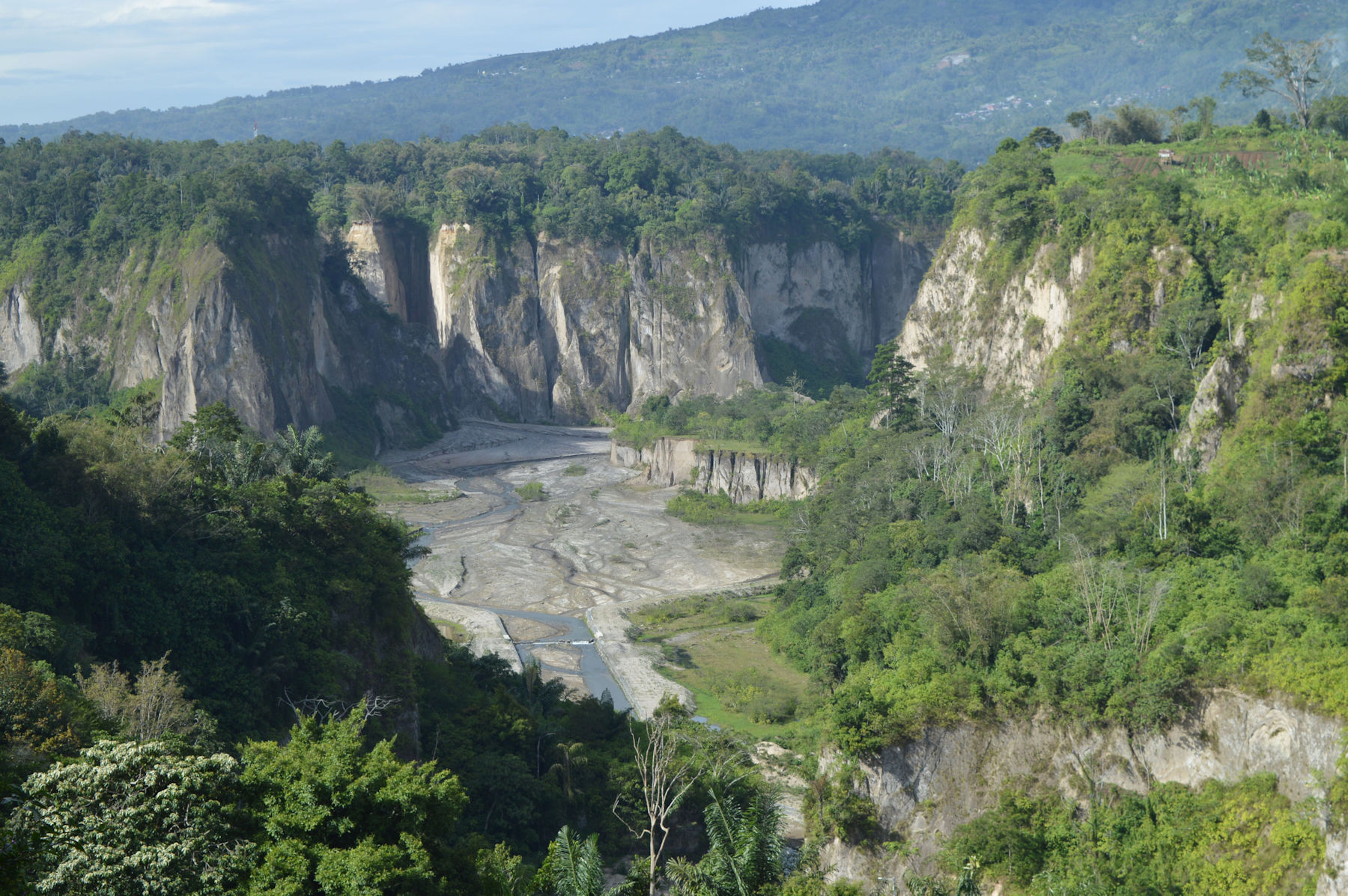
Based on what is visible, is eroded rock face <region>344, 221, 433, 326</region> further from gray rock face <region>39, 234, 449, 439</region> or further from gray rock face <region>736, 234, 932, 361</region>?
gray rock face <region>736, 234, 932, 361</region>

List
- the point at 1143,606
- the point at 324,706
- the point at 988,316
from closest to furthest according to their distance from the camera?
the point at 324,706 → the point at 1143,606 → the point at 988,316

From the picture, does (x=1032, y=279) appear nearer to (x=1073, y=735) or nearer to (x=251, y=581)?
(x=1073, y=735)

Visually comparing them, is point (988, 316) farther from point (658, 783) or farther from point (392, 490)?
point (658, 783)

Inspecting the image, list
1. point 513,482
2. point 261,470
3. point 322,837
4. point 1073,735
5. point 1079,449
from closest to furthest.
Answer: point 322,837 → point 1073,735 → point 261,470 → point 1079,449 → point 513,482

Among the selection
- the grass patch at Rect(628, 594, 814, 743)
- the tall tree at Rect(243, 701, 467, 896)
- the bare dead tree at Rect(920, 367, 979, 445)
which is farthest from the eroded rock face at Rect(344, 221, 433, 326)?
the tall tree at Rect(243, 701, 467, 896)

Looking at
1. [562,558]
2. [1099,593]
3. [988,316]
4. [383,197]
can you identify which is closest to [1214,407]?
[1099,593]

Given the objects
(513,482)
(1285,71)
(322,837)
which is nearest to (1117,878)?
(322,837)

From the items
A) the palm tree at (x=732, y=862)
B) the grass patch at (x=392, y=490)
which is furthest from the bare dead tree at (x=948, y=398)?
the palm tree at (x=732, y=862)
